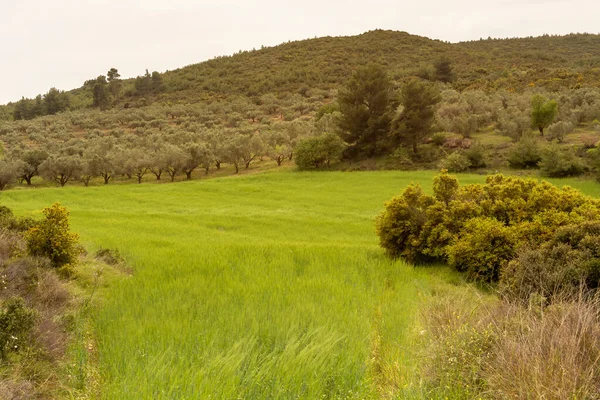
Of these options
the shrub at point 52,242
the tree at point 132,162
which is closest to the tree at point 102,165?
the tree at point 132,162

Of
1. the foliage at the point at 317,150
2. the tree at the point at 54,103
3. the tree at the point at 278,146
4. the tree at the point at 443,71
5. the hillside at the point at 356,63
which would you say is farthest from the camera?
the tree at the point at 54,103

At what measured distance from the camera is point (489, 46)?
12044cm

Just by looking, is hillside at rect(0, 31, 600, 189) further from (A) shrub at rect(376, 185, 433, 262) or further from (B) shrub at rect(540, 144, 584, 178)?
(A) shrub at rect(376, 185, 433, 262)

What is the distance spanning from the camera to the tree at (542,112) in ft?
116

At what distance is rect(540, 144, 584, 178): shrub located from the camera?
96.3 feet

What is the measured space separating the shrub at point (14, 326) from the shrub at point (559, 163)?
31.8 metres

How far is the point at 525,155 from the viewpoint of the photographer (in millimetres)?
32031

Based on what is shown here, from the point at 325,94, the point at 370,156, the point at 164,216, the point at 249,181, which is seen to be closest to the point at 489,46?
the point at 325,94

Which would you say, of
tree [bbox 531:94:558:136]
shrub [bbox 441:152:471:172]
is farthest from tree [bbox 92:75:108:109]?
tree [bbox 531:94:558:136]

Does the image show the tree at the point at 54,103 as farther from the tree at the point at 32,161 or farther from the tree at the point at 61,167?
the tree at the point at 61,167

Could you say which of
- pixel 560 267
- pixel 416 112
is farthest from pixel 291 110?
pixel 560 267

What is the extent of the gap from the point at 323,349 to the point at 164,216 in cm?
1871

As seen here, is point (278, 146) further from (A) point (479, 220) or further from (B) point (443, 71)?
(B) point (443, 71)

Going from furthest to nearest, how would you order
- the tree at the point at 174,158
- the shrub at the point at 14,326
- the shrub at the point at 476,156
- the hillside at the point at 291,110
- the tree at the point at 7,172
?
the tree at the point at 174,158 → the hillside at the point at 291,110 → the tree at the point at 7,172 → the shrub at the point at 476,156 → the shrub at the point at 14,326
